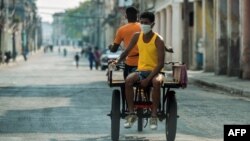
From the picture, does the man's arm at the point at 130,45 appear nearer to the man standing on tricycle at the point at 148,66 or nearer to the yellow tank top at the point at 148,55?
the man standing on tricycle at the point at 148,66

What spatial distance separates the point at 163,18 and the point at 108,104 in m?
42.3

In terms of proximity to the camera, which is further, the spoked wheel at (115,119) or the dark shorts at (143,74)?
the spoked wheel at (115,119)

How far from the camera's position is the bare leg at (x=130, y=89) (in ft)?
38.0

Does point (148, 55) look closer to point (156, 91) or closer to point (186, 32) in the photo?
point (156, 91)

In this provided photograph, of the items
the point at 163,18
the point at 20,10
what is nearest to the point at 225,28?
the point at 163,18

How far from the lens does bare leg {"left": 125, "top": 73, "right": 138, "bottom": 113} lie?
11.6 meters

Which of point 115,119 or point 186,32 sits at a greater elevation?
point 186,32

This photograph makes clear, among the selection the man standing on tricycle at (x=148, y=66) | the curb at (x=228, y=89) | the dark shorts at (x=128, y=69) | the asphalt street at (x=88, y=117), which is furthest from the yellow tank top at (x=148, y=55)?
the curb at (x=228, y=89)

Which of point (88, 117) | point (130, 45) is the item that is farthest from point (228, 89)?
point (130, 45)

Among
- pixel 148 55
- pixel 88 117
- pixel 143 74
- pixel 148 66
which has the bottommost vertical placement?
pixel 88 117

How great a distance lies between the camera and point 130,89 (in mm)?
11648

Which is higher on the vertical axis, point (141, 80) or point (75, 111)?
point (141, 80)

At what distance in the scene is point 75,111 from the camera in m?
17.3

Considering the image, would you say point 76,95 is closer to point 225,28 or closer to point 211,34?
point 225,28
